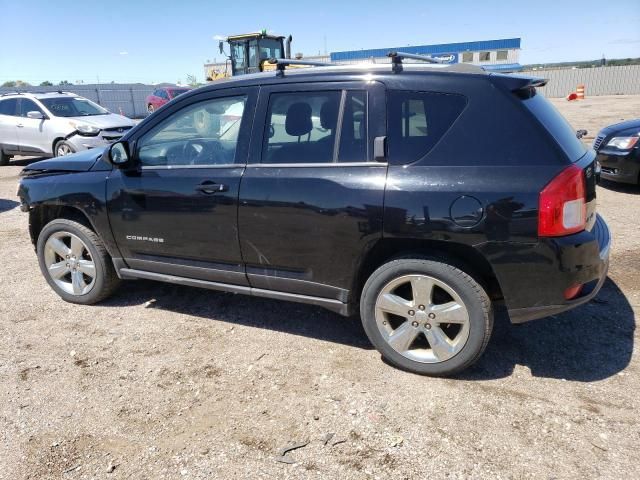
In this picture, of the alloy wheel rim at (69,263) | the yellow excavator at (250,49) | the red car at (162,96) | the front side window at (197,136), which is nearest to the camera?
the front side window at (197,136)

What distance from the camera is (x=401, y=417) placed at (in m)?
2.78

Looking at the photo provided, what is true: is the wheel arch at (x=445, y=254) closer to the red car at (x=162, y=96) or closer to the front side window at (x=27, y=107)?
the front side window at (x=27, y=107)

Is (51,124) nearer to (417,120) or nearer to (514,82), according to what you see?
(417,120)

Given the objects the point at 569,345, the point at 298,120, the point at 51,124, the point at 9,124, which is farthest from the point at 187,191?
the point at 9,124

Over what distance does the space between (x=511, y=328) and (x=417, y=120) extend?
179cm

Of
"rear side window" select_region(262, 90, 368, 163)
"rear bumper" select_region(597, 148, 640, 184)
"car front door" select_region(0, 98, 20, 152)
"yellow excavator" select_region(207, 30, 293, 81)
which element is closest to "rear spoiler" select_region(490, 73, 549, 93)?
"rear side window" select_region(262, 90, 368, 163)

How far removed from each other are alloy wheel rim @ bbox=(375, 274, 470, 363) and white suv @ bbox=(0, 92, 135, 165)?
381 inches

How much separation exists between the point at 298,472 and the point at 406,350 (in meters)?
1.10

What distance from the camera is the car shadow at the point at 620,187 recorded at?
306 inches

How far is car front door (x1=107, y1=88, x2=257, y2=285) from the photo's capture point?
3490mm

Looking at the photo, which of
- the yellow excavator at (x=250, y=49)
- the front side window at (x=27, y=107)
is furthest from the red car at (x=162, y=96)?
the front side window at (x=27, y=107)

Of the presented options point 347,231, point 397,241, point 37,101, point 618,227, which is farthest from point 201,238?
point 37,101

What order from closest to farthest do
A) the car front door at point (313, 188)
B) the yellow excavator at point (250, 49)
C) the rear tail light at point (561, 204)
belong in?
the rear tail light at point (561, 204) < the car front door at point (313, 188) < the yellow excavator at point (250, 49)

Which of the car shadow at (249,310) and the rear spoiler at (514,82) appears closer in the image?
the rear spoiler at (514,82)
